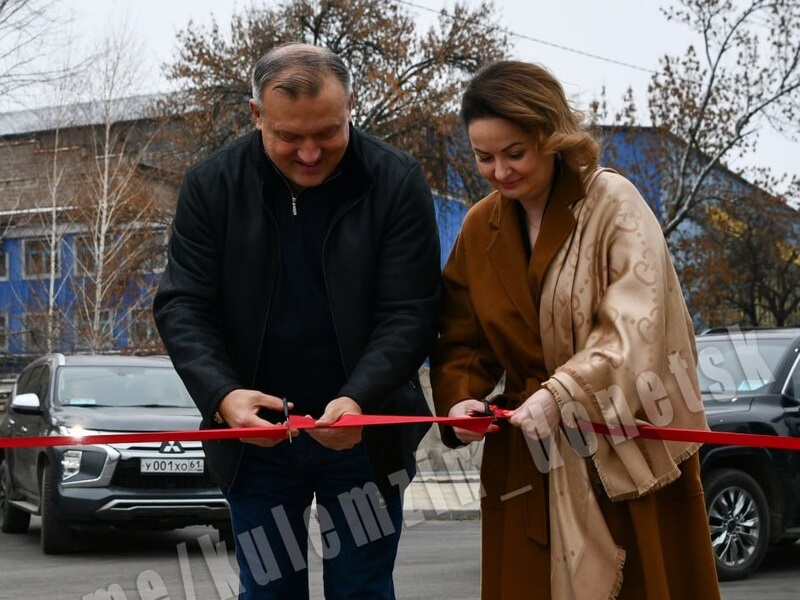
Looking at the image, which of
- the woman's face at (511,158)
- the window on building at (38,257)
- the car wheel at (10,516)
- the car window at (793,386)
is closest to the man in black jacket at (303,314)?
the woman's face at (511,158)

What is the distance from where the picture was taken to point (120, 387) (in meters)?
11.3

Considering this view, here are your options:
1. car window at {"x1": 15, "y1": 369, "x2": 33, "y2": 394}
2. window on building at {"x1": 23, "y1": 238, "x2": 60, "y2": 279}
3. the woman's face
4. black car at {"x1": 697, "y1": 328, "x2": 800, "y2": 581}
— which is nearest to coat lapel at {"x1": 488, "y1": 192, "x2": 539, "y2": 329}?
the woman's face

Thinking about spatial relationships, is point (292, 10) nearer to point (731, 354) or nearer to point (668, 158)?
point (668, 158)

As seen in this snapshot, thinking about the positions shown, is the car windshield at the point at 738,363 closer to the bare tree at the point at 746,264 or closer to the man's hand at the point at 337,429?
the man's hand at the point at 337,429

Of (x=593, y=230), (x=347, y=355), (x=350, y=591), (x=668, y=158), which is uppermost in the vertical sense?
(x=668, y=158)

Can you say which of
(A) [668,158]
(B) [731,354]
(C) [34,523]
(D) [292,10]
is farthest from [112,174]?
(B) [731,354]

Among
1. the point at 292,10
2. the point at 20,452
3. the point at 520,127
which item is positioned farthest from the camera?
the point at 292,10

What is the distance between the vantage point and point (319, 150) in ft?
11.3

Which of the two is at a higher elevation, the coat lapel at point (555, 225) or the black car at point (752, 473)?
the coat lapel at point (555, 225)

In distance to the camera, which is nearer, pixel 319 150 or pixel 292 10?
pixel 319 150

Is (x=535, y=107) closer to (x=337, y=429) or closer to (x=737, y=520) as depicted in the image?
(x=337, y=429)

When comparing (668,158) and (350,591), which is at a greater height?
(668,158)

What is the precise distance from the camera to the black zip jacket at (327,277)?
3.52m

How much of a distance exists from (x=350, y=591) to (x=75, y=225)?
32090mm
